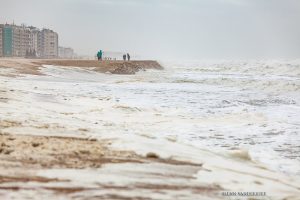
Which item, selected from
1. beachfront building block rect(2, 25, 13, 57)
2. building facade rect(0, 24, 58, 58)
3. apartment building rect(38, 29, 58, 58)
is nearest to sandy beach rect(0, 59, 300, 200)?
building facade rect(0, 24, 58, 58)

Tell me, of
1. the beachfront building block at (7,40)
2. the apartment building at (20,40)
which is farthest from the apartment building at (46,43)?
the beachfront building block at (7,40)

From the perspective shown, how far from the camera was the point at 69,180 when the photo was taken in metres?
4.10

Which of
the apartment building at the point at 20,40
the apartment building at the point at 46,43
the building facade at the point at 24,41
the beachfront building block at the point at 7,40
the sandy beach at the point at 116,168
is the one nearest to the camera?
the sandy beach at the point at 116,168

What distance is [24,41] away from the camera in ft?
543

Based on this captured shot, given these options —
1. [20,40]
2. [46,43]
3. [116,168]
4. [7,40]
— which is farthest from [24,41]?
[116,168]

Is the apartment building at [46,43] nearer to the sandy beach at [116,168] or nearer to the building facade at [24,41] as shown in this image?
the building facade at [24,41]

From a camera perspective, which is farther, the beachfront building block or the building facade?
the building facade

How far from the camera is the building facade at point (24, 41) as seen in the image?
502 feet

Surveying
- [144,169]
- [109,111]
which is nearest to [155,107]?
[109,111]

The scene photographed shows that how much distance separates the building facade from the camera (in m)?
153

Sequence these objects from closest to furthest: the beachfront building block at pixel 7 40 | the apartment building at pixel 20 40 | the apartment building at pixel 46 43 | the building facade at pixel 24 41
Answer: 1. the beachfront building block at pixel 7 40
2. the building facade at pixel 24 41
3. the apartment building at pixel 20 40
4. the apartment building at pixel 46 43

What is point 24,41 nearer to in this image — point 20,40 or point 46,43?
point 20,40

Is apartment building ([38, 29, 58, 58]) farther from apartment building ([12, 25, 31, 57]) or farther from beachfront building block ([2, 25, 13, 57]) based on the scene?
beachfront building block ([2, 25, 13, 57])

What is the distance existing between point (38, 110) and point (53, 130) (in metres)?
2.33
